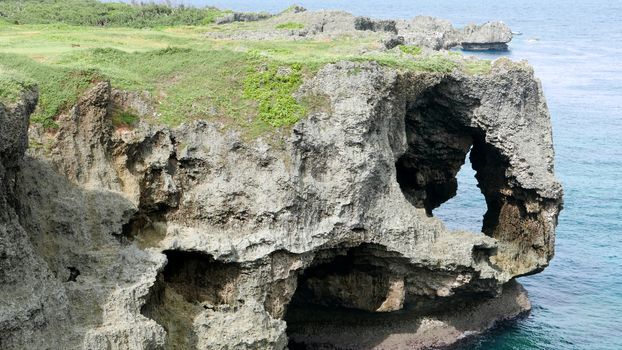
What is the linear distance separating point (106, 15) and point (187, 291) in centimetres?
2958

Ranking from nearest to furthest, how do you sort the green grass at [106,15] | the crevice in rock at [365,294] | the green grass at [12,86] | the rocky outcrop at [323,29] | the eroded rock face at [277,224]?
the green grass at [12,86], the eroded rock face at [277,224], the crevice in rock at [365,294], the rocky outcrop at [323,29], the green grass at [106,15]

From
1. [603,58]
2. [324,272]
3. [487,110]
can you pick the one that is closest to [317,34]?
[487,110]

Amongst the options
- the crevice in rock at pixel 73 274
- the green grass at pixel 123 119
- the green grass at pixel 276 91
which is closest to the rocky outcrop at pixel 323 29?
the green grass at pixel 276 91

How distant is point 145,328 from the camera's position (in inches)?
893

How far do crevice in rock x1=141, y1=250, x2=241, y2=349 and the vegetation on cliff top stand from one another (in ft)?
14.9

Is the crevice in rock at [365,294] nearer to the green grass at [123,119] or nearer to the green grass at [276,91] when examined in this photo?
the green grass at [276,91]

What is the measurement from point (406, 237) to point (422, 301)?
433 centimetres

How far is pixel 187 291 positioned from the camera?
92.4 feet

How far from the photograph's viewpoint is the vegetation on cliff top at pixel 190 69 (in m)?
26.9

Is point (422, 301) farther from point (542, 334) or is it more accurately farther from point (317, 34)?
point (317, 34)

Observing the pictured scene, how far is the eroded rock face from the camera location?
23.0 m

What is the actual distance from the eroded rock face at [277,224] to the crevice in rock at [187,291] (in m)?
0.06

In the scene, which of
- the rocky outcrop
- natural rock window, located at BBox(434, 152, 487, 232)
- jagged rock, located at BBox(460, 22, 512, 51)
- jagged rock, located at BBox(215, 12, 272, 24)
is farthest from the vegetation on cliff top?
jagged rock, located at BBox(460, 22, 512, 51)

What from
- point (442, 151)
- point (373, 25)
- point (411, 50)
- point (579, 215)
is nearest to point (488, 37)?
point (579, 215)
